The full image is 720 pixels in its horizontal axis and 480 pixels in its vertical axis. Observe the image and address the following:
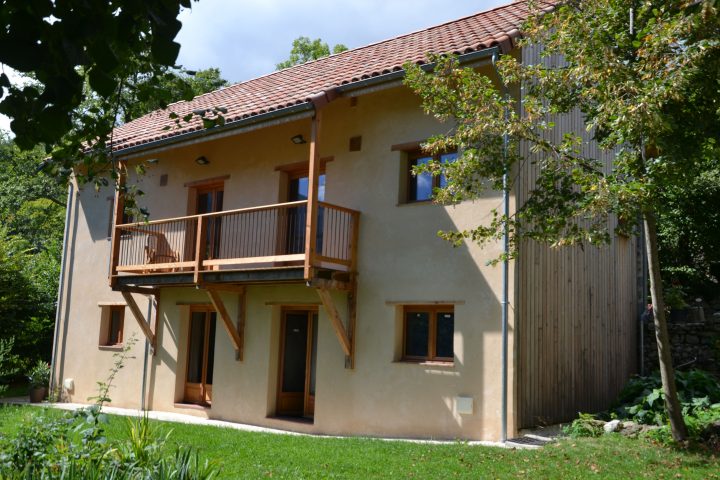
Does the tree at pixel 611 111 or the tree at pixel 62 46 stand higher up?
the tree at pixel 611 111

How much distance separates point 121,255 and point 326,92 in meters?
5.99

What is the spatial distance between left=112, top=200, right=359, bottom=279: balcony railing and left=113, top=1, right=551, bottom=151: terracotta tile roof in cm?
175

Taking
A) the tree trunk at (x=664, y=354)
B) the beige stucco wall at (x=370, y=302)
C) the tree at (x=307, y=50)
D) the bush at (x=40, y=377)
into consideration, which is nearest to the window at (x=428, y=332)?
the beige stucco wall at (x=370, y=302)

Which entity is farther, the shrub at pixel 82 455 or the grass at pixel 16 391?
the grass at pixel 16 391

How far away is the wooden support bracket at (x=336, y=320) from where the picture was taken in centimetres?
1093

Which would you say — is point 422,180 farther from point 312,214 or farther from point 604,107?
point 604,107

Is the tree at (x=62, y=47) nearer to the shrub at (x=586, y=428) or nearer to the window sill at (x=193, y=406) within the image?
the shrub at (x=586, y=428)

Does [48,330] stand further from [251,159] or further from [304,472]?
[304,472]

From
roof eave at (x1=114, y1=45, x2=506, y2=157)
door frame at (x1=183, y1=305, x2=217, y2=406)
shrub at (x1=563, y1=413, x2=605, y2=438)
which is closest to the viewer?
shrub at (x1=563, y1=413, x2=605, y2=438)

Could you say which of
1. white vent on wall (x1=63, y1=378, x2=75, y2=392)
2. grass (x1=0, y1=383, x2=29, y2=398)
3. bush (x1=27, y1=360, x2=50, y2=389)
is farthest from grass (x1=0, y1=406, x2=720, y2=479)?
grass (x1=0, y1=383, x2=29, y2=398)

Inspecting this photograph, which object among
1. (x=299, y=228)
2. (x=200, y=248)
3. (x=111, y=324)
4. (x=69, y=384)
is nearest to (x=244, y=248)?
(x=200, y=248)

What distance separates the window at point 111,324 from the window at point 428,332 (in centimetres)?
762

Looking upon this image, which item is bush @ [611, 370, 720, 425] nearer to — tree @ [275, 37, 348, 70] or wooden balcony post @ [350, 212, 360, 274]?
wooden balcony post @ [350, 212, 360, 274]

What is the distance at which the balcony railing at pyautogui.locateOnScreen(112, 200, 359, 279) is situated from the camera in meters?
11.6
